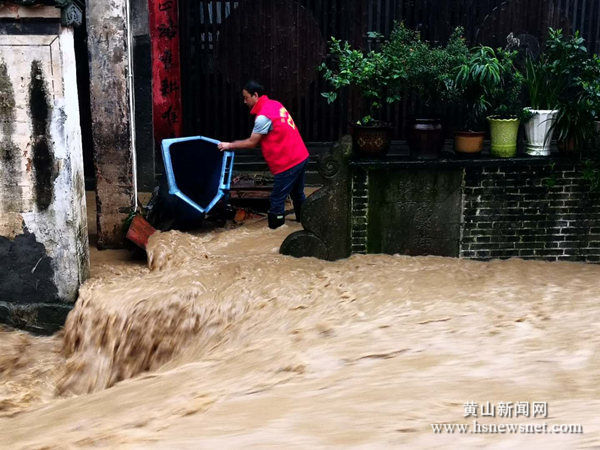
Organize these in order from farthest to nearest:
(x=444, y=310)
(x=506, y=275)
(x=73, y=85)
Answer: (x=506, y=275)
(x=73, y=85)
(x=444, y=310)

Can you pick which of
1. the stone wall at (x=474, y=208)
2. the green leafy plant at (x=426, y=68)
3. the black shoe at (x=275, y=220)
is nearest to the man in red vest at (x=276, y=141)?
the black shoe at (x=275, y=220)

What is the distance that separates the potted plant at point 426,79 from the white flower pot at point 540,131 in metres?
0.86

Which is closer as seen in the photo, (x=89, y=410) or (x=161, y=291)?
(x=89, y=410)

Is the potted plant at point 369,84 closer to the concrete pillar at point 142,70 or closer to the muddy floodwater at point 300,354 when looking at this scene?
the muddy floodwater at point 300,354

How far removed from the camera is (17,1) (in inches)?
251

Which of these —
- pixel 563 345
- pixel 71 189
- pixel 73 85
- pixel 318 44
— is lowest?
pixel 563 345

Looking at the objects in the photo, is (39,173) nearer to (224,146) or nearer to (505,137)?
(224,146)

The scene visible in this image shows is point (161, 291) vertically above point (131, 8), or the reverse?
point (131, 8)

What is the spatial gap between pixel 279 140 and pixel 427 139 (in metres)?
1.65

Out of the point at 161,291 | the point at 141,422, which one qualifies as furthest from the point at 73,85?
the point at 141,422

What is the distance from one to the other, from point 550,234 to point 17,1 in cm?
537

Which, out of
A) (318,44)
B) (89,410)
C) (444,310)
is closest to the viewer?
(89,410)

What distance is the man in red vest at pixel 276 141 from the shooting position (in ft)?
26.7

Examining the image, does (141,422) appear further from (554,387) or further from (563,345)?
(563,345)
